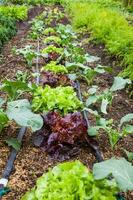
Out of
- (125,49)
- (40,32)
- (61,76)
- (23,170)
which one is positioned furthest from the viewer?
(40,32)

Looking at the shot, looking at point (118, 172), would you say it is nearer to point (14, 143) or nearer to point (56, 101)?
point (14, 143)

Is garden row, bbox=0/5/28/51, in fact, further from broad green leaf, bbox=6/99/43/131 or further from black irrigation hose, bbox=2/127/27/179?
black irrigation hose, bbox=2/127/27/179

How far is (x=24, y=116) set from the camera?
11.8ft

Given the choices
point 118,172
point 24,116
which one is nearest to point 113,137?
point 24,116

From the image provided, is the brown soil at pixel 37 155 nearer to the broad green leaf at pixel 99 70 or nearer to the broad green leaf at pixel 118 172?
the broad green leaf at pixel 99 70

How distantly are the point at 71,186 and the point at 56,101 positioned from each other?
1701 mm

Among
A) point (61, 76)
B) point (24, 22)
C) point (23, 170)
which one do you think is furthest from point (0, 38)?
point (23, 170)

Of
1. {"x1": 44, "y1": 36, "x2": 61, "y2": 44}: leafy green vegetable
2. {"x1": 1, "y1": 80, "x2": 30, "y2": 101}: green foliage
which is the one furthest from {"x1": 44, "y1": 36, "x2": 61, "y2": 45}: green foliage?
{"x1": 1, "y1": 80, "x2": 30, "y2": 101}: green foliage

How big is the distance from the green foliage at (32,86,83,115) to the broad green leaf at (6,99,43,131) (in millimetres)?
460

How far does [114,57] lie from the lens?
7539mm

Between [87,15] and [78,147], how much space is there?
8506mm

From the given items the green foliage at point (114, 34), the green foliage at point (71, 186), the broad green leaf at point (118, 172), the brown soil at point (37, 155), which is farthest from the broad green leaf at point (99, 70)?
the green foliage at point (71, 186)

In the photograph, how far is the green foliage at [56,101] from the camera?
4.21 metres

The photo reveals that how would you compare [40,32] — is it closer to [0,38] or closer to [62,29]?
[62,29]
